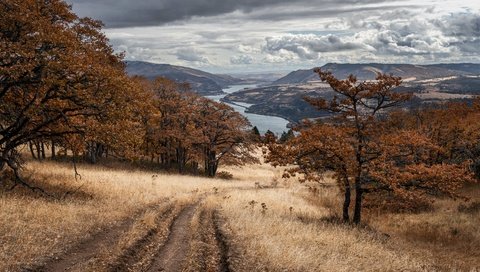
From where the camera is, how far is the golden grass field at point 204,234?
1116cm

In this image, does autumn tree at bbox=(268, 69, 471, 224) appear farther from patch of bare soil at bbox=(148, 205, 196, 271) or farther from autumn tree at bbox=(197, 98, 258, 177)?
autumn tree at bbox=(197, 98, 258, 177)

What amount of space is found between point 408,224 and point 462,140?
58.0 ft

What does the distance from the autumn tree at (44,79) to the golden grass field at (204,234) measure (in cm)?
312

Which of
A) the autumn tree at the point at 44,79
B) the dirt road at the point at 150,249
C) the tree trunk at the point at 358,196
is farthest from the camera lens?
the tree trunk at the point at 358,196

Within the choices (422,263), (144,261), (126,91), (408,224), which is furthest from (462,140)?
(144,261)

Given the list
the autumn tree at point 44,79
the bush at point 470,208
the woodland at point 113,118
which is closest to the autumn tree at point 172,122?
the woodland at point 113,118

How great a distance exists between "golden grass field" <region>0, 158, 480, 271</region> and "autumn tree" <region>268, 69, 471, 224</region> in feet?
8.64

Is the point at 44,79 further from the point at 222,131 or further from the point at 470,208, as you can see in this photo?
the point at 222,131

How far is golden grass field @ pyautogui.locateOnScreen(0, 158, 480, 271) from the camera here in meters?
11.2

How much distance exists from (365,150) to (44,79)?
13.9 metres

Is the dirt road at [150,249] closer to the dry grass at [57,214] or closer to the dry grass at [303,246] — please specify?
the dry grass at [57,214]

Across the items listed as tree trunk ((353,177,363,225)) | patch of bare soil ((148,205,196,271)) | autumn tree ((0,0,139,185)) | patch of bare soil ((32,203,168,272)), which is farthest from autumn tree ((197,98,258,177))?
patch of bare soil ((32,203,168,272))

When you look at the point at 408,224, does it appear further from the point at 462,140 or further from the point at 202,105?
the point at 202,105

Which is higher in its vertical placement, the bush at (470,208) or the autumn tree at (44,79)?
the autumn tree at (44,79)
